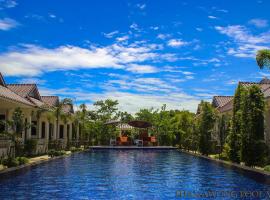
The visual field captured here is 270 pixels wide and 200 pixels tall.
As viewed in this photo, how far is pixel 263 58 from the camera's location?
17500 mm

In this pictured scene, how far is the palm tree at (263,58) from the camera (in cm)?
1739

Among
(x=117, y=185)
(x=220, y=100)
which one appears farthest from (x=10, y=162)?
(x=220, y=100)

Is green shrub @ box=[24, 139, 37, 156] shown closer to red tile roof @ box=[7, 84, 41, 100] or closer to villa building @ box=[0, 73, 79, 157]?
villa building @ box=[0, 73, 79, 157]

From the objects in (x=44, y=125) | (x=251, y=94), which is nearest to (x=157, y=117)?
(x=44, y=125)

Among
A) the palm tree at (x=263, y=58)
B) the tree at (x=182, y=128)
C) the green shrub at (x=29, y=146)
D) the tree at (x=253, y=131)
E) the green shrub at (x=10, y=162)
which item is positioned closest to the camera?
the palm tree at (x=263, y=58)

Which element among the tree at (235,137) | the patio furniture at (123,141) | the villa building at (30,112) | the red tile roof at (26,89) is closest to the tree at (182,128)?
the patio furniture at (123,141)

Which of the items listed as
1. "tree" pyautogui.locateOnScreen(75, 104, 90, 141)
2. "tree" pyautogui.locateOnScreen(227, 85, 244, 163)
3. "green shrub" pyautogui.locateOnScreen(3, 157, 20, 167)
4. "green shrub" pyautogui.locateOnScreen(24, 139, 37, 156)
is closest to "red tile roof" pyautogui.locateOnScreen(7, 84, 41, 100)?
"green shrub" pyautogui.locateOnScreen(24, 139, 37, 156)

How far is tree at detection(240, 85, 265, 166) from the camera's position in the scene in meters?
20.7

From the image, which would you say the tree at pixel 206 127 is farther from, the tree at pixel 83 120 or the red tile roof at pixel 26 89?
the tree at pixel 83 120

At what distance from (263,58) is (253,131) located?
4957 millimetres

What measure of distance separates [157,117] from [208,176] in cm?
3809

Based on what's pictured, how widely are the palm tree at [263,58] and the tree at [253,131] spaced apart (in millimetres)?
3866

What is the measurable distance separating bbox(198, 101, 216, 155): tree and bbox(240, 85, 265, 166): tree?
454 inches

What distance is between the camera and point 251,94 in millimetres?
21375
